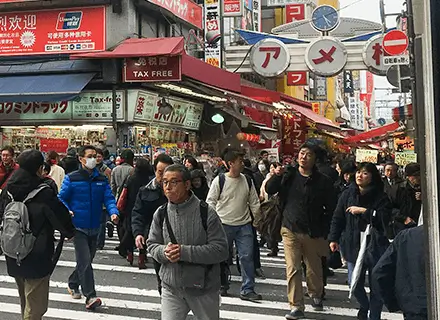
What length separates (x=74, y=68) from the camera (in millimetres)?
16484

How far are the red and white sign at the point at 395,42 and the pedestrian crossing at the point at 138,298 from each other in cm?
536

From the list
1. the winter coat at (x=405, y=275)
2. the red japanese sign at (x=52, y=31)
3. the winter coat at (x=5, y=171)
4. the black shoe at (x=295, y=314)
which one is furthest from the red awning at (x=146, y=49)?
the winter coat at (x=405, y=275)

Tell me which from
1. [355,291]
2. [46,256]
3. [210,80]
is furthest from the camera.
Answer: [210,80]

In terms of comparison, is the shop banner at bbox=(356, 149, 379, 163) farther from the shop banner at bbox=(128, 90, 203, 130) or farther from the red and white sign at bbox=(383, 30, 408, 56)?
the shop banner at bbox=(128, 90, 203, 130)

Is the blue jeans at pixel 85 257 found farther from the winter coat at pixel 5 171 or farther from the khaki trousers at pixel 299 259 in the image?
the winter coat at pixel 5 171

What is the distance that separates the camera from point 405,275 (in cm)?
305

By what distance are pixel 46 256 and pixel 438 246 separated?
12.8 ft

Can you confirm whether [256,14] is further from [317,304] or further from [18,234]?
[18,234]

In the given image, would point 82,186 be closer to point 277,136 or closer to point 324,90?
point 277,136

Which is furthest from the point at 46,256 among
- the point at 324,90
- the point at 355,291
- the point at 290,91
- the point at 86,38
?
the point at 324,90

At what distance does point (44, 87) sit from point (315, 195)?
37.8 ft

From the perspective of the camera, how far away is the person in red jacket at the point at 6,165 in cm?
902

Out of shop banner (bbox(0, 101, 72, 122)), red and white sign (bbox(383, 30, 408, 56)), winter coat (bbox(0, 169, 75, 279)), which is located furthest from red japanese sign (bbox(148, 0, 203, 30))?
winter coat (bbox(0, 169, 75, 279))

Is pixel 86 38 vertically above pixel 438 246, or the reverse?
pixel 86 38
